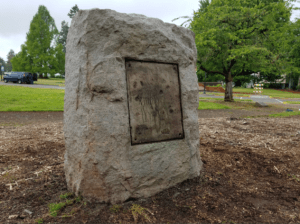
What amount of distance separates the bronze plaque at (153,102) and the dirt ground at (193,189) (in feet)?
2.44

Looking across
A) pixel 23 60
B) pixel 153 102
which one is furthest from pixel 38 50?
pixel 153 102

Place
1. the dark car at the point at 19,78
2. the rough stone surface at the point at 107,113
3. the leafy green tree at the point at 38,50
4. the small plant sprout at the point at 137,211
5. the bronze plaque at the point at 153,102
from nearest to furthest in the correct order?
the small plant sprout at the point at 137,211 → the rough stone surface at the point at 107,113 → the bronze plaque at the point at 153,102 → the dark car at the point at 19,78 → the leafy green tree at the point at 38,50

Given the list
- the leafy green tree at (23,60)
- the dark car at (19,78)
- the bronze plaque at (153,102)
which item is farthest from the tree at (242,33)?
the leafy green tree at (23,60)

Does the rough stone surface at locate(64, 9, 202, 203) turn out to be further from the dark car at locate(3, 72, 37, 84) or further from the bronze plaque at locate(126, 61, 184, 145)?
the dark car at locate(3, 72, 37, 84)

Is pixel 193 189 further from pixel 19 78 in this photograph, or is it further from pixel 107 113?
pixel 19 78

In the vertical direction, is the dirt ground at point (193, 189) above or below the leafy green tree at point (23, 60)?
below

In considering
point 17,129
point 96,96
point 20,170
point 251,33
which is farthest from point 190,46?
point 251,33

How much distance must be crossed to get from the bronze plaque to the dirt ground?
744 millimetres

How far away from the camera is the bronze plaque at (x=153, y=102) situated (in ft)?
8.79

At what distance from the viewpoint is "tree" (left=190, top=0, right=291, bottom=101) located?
1198 centimetres

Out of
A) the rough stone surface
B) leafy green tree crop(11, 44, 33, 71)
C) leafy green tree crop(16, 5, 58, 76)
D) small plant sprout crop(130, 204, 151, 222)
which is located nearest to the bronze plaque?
the rough stone surface

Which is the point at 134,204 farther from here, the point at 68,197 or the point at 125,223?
the point at 68,197

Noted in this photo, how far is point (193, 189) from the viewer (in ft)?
9.48

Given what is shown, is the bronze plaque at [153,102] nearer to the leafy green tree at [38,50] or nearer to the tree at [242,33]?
the tree at [242,33]
